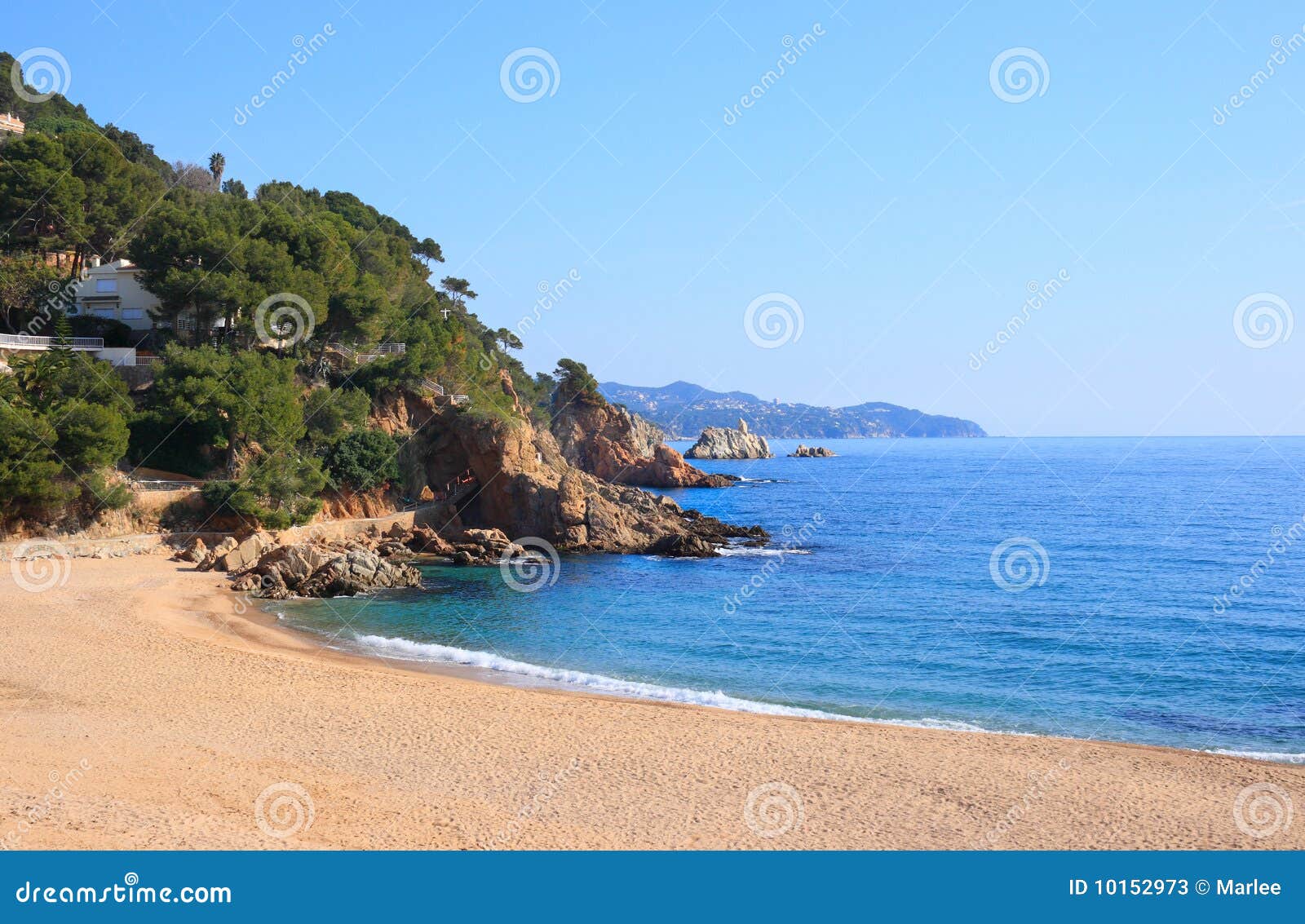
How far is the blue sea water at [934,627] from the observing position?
734 inches

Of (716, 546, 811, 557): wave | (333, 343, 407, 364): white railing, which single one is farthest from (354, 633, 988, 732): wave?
(333, 343, 407, 364): white railing

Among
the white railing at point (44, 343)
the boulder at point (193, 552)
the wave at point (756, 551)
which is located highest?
the white railing at point (44, 343)

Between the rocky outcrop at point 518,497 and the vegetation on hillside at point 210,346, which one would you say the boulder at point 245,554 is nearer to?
the vegetation on hillside at point 210,346

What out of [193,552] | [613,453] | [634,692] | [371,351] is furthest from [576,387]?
[634,692]

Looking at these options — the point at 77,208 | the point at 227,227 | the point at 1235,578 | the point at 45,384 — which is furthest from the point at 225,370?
the point at 1235,578

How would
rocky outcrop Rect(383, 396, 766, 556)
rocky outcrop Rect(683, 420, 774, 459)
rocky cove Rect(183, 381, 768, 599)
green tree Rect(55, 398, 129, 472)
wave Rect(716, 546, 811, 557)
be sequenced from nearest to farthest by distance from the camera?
1. green tree Rect(55, 398, 129, 472)
2. rocky cove Rect(183, 381, 768, 599)
3. wave Rect(716, 546, 811, 557)
4. rocky outcrop Rect(383, 396, 766, 556)
5. rocky outcrop Rect(683, 420, 774, 459)

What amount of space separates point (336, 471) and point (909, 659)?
2556 centimetres

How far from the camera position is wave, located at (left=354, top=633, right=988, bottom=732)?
57.5 feet

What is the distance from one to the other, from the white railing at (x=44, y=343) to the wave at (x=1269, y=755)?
39.2m

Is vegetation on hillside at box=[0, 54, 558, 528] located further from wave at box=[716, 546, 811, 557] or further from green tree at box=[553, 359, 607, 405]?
green tree at box=[553, 359, 607, 405]

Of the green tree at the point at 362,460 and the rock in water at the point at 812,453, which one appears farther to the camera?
the rock in water at the point at 812,453

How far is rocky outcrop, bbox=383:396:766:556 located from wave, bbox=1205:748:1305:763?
25.9m

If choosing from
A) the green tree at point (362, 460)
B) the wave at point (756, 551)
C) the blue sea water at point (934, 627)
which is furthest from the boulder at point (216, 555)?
→ the wave at point (756, 551)

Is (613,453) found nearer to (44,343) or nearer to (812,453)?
(44,343)
